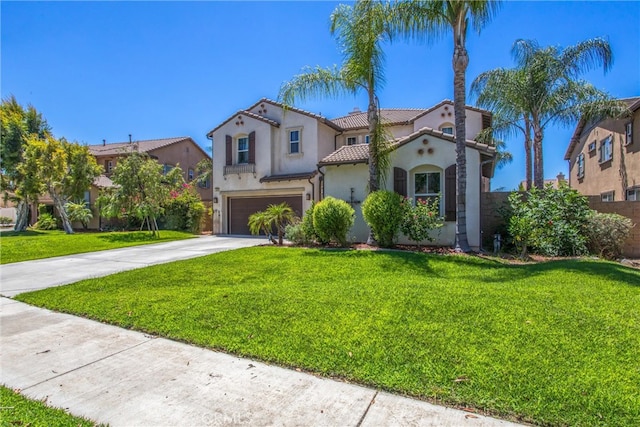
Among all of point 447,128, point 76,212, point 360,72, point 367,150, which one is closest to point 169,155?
point 76,212

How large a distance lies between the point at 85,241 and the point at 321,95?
13.0 m

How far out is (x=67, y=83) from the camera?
562 inches

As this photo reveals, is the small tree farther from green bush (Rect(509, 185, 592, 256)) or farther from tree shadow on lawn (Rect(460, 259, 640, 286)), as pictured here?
green bush (Rect(509, 185, 592, 256))

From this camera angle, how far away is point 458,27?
11055 millimetres

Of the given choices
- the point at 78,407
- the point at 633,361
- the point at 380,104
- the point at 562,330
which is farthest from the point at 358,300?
the point at 380,104

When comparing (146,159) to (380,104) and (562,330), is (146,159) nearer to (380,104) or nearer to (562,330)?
(380,104)

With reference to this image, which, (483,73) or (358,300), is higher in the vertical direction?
(483,73)

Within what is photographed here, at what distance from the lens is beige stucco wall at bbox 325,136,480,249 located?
40.5 feet

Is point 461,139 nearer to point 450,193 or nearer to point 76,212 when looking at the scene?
point 450,193

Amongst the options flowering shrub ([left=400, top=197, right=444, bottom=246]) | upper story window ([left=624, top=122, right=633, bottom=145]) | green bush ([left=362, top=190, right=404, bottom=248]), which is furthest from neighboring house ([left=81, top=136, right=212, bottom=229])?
upper story window ([left=624, top=122, right=633, bottom=145])

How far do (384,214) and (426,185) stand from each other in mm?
2868

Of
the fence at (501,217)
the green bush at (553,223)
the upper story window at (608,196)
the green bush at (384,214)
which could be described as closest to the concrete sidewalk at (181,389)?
the green bush at (384,214)

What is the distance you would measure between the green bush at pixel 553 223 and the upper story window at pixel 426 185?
9.21ft

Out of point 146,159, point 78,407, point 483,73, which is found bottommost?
point 78,407
